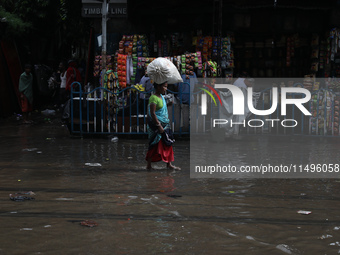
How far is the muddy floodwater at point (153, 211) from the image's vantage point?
15.8 ft

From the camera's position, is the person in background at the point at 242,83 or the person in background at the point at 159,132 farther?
the person in background at the point at 242,83

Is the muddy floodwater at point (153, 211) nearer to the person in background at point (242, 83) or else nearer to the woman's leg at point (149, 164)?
the woman's leg at point (149, 164)

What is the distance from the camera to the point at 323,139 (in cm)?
1324

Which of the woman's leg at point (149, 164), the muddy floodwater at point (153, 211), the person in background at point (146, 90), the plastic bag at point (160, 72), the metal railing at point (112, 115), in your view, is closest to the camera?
the muddy floodwater at point (153, 211)

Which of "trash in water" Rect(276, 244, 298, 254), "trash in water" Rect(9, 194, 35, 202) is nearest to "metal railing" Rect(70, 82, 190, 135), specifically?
"trash in water" Rect(9, 194, 35, 202)

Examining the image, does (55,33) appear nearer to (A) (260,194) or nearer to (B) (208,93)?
(B) (208,93)

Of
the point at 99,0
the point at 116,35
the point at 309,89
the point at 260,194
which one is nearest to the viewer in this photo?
the point at 260,194

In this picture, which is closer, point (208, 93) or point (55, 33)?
point (208, 93)

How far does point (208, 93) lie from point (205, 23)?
11.5 feet

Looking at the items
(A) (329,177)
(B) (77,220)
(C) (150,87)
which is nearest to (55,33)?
(C) (150,87)

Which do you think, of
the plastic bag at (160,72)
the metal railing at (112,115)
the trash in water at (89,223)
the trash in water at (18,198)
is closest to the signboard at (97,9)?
the metal railing at (112,115)

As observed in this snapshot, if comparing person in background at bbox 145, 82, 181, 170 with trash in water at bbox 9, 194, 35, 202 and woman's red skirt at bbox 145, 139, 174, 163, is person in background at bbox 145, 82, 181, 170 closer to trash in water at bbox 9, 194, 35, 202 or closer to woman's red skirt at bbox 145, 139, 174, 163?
woman's red skirt at bbox 145, 139, 174, 163

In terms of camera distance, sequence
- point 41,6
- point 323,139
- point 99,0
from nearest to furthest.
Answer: point 99,0
point 323,139
point 41,6

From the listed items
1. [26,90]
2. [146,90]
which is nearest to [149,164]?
[146,90]
